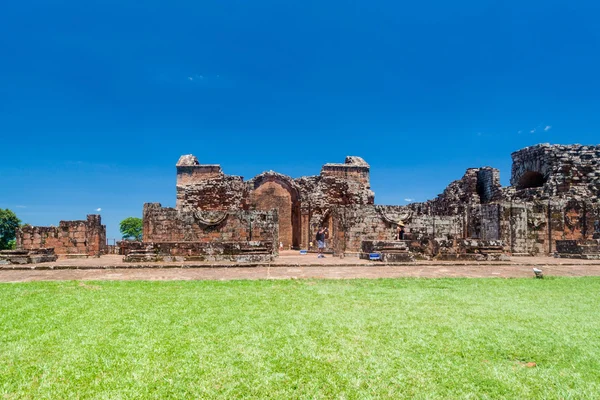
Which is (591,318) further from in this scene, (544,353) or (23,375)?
(23,375)

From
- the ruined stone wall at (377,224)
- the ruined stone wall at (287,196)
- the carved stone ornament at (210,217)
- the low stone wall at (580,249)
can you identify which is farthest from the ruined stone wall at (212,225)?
the low stone wall at (580,249)

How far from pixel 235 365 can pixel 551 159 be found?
22.7m

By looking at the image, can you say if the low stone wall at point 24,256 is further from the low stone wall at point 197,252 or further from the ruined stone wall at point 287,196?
the ruined stone wall at point 287,196

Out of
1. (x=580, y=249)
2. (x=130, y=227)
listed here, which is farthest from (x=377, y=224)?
(x=130, y=227)

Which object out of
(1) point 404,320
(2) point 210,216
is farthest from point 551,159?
(1) point 404,320

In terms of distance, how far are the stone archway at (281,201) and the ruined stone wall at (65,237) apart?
10.2 metres

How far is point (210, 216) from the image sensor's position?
15.2 meters

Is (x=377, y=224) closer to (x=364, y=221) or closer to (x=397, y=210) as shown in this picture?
(x=364, y=221)

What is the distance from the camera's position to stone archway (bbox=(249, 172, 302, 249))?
25.3 metres

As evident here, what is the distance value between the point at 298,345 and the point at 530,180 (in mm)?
24408

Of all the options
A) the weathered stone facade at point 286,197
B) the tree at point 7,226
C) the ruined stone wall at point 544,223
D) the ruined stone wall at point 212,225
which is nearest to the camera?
the ruined stone wall at point 212,225

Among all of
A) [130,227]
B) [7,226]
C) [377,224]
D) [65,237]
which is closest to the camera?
[377,224]

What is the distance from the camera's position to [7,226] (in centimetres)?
3259

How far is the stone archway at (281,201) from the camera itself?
83.1ft
